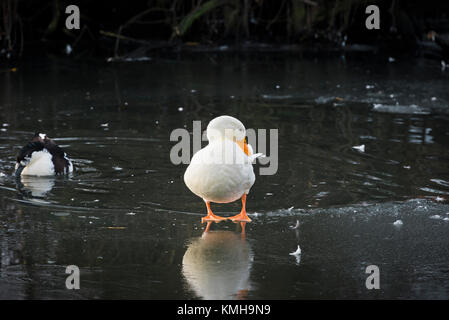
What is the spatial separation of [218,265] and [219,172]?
0.86 meters

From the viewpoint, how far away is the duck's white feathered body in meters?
5.12

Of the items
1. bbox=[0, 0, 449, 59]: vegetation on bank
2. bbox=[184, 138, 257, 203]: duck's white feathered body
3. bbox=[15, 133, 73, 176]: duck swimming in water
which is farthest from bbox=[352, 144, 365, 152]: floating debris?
bbox=[0, 0, 449, 59]: vegetation on bank

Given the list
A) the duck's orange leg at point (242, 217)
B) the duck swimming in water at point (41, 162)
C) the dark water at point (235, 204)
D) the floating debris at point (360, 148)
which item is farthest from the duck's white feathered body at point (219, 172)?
the floating debris at point (360, 148)

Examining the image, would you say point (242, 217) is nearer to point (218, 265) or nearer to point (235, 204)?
point (235, 204)

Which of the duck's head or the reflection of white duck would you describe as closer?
the reflection of white duck

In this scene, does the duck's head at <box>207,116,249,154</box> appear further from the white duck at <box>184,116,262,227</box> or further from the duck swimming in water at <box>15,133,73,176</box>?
the duck swimming in water at <box>15,133,73,176</box>

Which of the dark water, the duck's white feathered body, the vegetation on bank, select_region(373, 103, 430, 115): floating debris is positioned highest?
the vegetation on bank

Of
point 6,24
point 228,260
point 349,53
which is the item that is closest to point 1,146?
point 228,260

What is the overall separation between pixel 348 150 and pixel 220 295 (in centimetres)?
412

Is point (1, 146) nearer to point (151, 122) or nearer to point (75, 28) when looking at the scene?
point (151, 122)

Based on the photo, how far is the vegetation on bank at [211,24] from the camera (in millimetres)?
17312

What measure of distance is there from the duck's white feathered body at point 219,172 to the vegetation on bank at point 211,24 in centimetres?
1133

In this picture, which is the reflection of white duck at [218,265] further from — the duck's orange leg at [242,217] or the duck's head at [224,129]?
the duck's head at [224,129]

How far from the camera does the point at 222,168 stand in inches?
202
